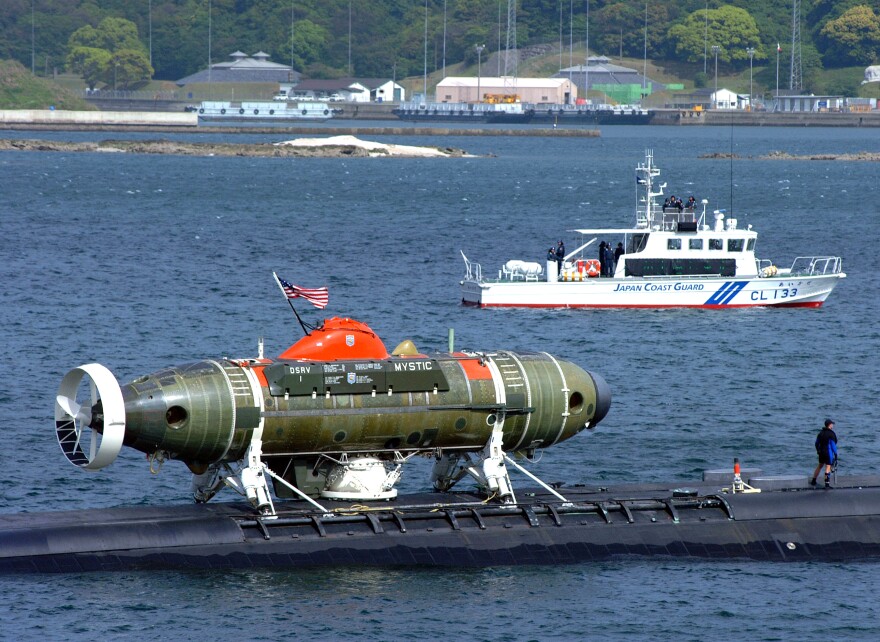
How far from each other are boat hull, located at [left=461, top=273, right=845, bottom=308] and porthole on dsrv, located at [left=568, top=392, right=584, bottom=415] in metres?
36.8

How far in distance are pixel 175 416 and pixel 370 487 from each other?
4.69 m

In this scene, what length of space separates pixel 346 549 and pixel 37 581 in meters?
6.01

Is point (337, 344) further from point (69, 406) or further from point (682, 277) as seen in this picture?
point (682, 277)

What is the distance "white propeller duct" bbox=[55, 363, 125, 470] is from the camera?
29.6 m

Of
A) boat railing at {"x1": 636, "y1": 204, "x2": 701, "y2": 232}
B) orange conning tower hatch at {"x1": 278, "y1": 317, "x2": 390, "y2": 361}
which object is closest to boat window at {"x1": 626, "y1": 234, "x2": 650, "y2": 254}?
boat railing at {"x1": 636, "y1": 204, "x2": 701, "y2": 232}

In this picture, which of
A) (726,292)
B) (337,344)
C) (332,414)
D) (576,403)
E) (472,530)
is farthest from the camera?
(726,292)

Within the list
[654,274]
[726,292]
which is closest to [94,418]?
[654,274]

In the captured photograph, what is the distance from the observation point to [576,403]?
3334cm

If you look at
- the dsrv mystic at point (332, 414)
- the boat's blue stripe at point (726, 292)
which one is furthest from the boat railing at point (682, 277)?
the dsrv mystic at point (332, 414)

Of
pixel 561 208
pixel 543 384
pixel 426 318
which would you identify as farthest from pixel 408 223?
pixel 543 384

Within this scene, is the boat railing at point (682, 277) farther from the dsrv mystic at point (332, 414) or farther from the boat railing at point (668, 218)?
the dsrv mystic at point (332, 414)

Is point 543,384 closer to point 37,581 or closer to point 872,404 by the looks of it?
point 37,581

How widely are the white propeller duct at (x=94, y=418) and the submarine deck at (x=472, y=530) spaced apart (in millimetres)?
1498

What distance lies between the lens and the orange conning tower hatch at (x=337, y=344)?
106ft
